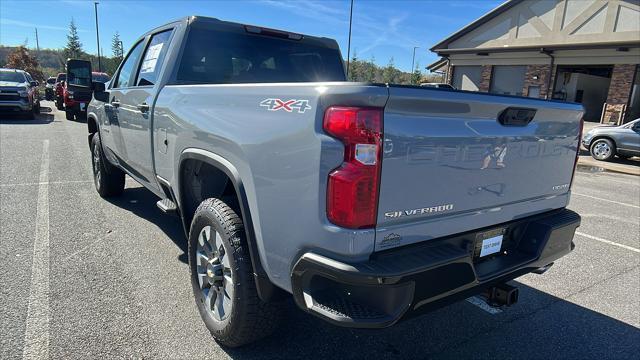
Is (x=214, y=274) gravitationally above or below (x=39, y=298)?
above

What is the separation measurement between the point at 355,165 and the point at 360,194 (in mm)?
126

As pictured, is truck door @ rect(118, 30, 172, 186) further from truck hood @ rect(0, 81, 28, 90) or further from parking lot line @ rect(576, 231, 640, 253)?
truck hood @ rect(0, 81, 28, 90)

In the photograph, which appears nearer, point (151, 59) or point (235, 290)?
point (235, 290)

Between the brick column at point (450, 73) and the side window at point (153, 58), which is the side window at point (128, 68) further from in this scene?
the brick column at point (450, 73)

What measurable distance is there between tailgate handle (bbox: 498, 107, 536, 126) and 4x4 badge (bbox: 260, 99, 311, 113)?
1087 mm

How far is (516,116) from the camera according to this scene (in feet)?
7.77

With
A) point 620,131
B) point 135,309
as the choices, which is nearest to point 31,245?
point 135,309

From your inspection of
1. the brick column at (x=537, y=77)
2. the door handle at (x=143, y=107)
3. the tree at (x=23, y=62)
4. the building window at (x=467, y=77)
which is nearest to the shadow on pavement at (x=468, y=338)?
the door handle at (x=143, y=107)

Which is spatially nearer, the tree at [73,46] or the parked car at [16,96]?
the parked car at [16,96]

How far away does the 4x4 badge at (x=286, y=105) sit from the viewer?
1.95 meters

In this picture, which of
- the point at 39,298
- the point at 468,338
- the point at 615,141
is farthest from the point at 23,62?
the point at 468,338

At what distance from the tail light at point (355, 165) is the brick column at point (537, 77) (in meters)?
22.9

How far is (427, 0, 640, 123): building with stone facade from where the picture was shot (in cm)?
1886

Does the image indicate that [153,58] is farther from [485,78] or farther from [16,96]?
[485,78]
